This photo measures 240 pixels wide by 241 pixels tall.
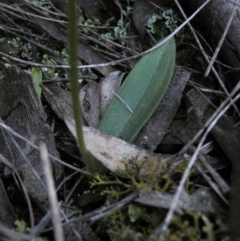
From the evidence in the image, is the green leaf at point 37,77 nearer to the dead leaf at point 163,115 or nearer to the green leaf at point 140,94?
the green leaf at point 140,94

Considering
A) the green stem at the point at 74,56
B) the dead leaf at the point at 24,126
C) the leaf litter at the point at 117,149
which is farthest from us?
the dead leaf at the point at 24,126

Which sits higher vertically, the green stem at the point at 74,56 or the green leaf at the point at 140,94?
the green stem at the point at 74,56

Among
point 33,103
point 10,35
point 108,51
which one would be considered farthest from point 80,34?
point 33,103

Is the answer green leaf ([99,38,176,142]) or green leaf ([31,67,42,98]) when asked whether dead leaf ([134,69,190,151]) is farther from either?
green leaf ([31,67,42,98])

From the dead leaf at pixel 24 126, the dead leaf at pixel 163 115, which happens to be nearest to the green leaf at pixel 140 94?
the dead leaf at pixel 163 115

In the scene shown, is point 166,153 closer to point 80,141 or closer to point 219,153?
point 219,153

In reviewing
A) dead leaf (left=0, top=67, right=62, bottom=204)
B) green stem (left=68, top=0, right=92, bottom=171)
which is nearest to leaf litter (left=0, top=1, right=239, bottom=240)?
dead leaf (left=0, top=67, right=62, bottom=204)
